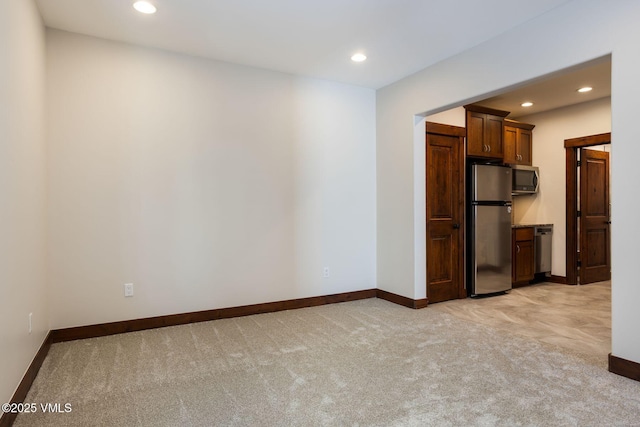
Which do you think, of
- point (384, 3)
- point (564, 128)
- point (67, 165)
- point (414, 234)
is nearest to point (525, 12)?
point (384, 3)

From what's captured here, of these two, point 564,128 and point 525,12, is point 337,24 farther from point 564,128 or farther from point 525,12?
point 564,128

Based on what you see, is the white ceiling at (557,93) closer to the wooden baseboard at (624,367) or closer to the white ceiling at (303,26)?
the white ceiling at (303,26)

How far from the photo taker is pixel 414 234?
416 cm

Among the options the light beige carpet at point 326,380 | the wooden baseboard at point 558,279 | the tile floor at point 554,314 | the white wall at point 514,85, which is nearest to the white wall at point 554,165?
the wooden baseboard at point 558,279

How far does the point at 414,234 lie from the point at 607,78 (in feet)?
9.58

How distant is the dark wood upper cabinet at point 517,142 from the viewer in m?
5.58

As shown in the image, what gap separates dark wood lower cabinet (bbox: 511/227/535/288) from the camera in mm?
5320

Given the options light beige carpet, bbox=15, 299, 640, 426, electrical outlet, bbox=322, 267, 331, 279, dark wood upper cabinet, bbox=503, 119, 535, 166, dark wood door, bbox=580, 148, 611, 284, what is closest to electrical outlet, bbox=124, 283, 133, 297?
light beige carpet, bbox=15, 299, 640, 426

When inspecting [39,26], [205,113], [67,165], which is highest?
[39,26]

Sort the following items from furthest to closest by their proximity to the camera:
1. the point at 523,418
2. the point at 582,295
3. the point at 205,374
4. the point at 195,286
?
the point at 582,295 → the point at 195,286 → the point at 205,374 → the point at 523,418

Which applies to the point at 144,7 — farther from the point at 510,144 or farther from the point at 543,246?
the point at 543,246

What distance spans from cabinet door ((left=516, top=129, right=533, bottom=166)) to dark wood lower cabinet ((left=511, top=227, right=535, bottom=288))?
1122 mm

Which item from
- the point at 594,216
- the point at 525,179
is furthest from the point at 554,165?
the point at 594,216

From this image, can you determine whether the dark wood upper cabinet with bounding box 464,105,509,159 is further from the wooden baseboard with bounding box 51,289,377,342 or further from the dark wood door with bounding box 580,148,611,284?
the wooden baseboard with bounding box 51,289,377,342
